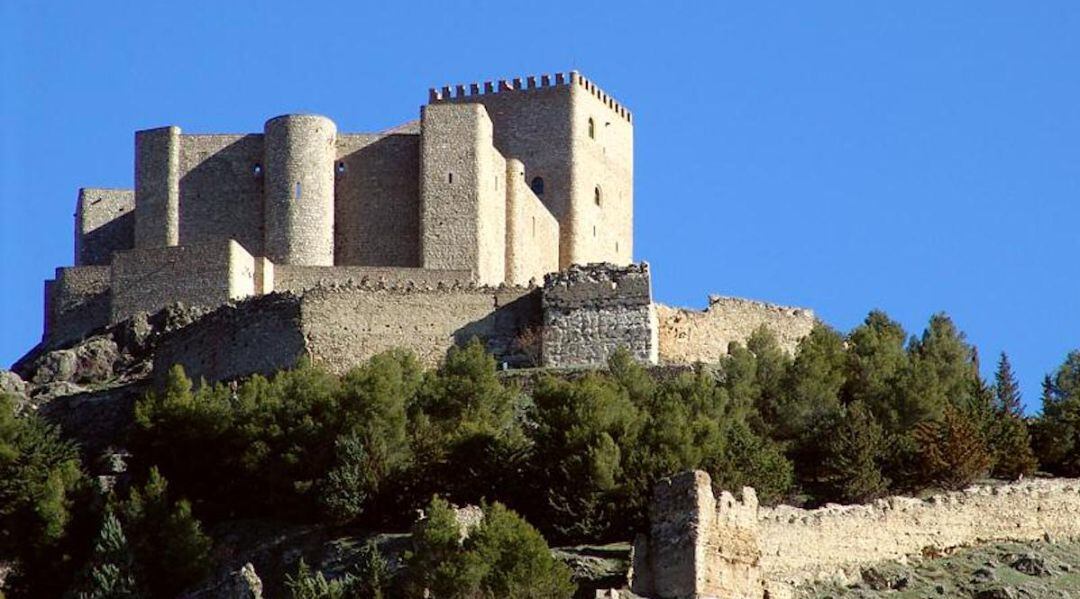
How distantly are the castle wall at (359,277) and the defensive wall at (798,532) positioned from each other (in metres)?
16.2

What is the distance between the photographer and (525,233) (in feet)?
214

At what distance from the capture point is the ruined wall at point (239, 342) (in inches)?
2263

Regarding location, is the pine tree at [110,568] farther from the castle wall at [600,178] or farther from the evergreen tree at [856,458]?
the castle wall at [600,178]

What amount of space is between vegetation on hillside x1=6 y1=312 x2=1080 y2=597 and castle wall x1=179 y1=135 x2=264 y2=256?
30.6 ft

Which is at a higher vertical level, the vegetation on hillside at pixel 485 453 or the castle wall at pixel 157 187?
the castle wall at pixel 157 187

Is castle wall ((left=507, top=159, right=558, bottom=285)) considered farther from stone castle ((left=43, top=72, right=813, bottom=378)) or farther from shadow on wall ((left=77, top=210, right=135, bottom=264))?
shadow on wall ((left=77, top=210, right=135, bottom=264))

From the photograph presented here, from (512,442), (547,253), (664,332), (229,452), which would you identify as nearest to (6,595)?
(229,452)

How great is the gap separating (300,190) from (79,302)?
17.9 feet

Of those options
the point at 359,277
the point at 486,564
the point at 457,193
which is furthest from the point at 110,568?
the point at 457,193

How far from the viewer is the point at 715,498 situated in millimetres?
41406

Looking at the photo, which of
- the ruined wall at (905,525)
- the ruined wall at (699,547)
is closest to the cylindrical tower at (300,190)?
the ruined wall at (905,525)

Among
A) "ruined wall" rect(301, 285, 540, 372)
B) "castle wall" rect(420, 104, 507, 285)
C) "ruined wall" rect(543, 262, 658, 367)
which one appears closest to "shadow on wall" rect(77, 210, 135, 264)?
"castle wall" rect(420, 104, 507, 285)

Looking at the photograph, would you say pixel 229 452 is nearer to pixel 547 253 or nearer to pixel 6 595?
pixel 6 595

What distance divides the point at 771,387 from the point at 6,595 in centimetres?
1514
